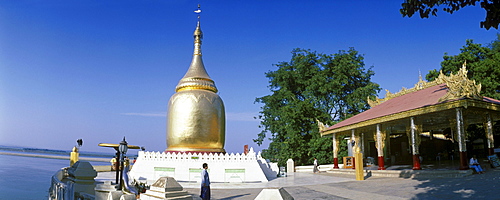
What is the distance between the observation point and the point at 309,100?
31797mm

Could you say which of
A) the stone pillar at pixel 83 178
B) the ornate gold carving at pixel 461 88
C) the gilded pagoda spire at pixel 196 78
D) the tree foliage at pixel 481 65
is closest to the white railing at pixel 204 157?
the gilded pagoda spire at pixel 196 78

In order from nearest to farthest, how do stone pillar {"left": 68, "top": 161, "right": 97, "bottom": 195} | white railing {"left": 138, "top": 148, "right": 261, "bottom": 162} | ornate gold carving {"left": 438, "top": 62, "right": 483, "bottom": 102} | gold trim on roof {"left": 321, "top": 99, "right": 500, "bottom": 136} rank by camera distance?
stone pillar {"left": 68, "top": 161, "right": 97, "bottom": 195} < gold trim on roof {"left": 321, "top": 99, "right": 500, "bottom": 136} < ornate gold carving {"left": 438, "top": 62, "right": 483, "bottom": 102} < white railing {"left": 138, "top": 148, "right": 261, "bottom": 162}

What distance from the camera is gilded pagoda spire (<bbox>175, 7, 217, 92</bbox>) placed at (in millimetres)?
24672

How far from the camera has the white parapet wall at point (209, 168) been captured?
17719 millimetres

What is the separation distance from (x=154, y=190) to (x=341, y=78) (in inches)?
1114

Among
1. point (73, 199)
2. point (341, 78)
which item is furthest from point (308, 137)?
point (73, 199)

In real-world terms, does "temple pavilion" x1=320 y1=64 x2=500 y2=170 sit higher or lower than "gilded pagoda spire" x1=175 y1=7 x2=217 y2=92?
lower

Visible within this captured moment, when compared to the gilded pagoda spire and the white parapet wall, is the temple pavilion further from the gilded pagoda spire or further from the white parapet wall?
the gilded pagoda spire

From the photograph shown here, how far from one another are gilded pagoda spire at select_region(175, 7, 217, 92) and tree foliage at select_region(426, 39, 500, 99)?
53.2 ft

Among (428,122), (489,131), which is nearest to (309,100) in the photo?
(428,122)

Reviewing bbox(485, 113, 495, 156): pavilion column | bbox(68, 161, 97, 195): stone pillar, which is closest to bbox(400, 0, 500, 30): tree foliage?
bbox(68, 161, 97, 195): stone pillar

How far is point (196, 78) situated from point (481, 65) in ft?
69.3

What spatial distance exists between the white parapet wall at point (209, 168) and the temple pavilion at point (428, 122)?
747 centimetres

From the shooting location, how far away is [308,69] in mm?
34906
